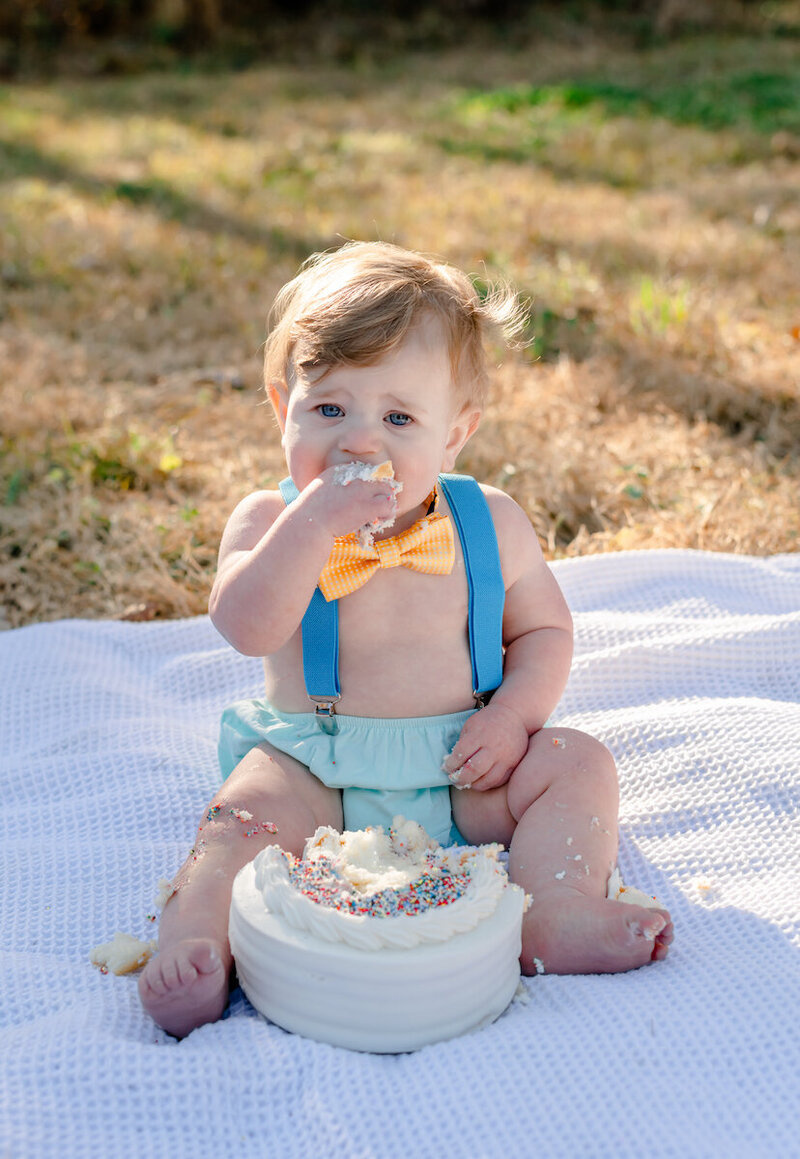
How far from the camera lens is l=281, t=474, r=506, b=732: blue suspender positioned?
67.7 inches

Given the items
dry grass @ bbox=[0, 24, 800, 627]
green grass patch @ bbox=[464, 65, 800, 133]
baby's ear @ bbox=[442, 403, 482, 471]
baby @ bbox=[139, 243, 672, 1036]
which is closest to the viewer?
baby @ bbox=[139, 243, 672, 1036]

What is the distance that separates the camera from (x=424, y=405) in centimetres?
161

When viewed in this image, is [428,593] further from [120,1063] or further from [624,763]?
[120,1063]

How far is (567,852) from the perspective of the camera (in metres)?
1.54

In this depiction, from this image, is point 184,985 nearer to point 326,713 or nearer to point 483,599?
point 326,713

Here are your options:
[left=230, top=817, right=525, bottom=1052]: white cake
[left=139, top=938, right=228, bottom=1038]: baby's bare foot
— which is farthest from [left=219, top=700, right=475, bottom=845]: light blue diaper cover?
[left=139, top=938, right=228, bottom=1038]: baby's bare foot

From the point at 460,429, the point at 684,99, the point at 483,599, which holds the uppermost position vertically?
the point at 684,99

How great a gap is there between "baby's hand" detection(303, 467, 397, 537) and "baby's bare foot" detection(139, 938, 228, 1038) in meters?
0.55

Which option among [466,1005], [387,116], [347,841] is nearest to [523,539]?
[347,841]

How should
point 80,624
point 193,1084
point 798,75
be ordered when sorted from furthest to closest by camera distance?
point 798,75
point 80,624
point 193,1084

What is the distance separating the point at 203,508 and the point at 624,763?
138 centimetres

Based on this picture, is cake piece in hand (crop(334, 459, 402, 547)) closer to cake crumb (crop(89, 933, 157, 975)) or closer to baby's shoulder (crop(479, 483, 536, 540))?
baby's shoulder (crop(479, 483, 536, 540))

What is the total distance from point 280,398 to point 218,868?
27.4 inches

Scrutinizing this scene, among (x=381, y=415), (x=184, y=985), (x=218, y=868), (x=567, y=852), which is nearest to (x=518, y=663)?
(x=567, y=852)
